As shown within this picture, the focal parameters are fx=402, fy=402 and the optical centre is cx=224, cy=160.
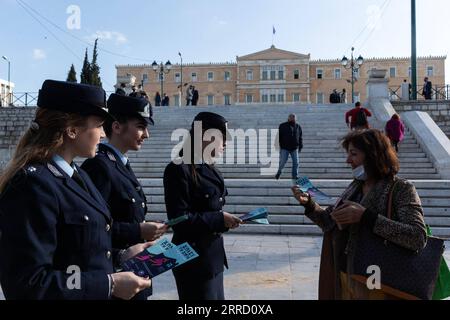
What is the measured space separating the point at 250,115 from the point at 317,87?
55.1 meters

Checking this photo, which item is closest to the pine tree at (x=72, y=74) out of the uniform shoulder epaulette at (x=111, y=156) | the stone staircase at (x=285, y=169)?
the stone staircase at (x=285, y=169)

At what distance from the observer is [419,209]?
2.40m

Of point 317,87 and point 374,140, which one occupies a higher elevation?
point 317,87

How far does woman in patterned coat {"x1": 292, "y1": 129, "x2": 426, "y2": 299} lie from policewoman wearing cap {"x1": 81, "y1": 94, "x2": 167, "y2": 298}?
1.10 m

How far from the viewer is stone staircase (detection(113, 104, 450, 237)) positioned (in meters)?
7.98

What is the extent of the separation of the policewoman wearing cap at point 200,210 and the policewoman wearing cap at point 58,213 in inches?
31.1

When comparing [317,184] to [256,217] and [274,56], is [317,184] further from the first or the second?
[274,56]

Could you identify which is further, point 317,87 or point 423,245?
point 317,87

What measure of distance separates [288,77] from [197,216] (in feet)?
227

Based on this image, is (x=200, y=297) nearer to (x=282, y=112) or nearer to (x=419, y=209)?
(x=419, y=209)

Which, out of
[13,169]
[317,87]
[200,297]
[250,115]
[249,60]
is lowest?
[200,297]

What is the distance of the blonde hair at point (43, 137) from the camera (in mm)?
1667
